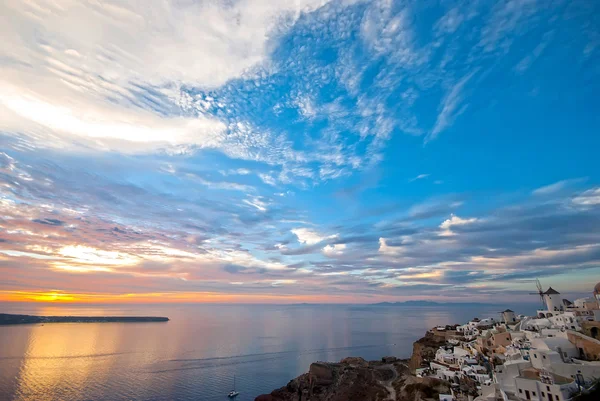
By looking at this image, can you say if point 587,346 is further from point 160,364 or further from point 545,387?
point 160,364

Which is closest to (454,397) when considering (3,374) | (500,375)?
(500,375)

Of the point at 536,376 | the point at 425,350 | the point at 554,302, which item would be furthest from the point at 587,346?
the point at 554,302

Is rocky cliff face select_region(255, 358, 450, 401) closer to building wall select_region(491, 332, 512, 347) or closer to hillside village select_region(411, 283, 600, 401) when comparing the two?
hillside village select_region(411, 283, 600, 401)

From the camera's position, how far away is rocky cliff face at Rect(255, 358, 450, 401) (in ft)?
141

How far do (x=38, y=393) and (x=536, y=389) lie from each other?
84.4 meters

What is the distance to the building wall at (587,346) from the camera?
35469 mm

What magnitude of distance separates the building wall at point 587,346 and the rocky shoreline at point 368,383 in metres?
16.1

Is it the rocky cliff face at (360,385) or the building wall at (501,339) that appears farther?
the building wall at (501,339)

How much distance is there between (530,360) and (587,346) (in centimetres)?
771

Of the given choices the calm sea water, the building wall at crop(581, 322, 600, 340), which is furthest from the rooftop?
the calm sea water

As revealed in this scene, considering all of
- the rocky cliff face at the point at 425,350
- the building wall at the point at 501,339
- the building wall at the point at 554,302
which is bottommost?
the rocky cliff face at the point at 425,350

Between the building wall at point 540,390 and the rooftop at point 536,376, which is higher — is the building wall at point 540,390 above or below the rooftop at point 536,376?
below

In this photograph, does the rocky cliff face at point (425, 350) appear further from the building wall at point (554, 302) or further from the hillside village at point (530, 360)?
the building wall at point (554, 302)

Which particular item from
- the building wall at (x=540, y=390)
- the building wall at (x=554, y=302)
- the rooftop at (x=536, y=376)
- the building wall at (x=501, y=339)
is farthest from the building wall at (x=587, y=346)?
the building wall at (x=554, y=302)
